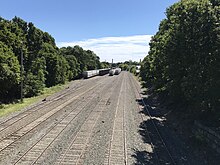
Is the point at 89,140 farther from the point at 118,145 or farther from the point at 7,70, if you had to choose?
the point at 7,70

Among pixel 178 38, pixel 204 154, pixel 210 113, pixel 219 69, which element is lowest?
pixel 204 154

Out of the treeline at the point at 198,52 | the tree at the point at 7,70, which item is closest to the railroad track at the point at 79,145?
the treeline at the point at 198,52

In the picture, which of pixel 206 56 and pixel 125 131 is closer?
pixel 206 56

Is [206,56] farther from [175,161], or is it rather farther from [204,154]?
[175,161]

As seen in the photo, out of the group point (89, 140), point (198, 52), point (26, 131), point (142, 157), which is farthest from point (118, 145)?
point (198, 52)

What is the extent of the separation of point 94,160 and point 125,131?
19.4 feet

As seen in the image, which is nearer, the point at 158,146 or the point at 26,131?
the point at 158,146

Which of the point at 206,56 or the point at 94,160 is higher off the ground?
the point at 206,56

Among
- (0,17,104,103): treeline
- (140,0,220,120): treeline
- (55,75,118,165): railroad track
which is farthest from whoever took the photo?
(0,17,104,103): treeline

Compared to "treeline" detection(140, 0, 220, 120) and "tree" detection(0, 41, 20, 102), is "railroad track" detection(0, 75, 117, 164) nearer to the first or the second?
"tree" detection(0, 41, 20, 102)

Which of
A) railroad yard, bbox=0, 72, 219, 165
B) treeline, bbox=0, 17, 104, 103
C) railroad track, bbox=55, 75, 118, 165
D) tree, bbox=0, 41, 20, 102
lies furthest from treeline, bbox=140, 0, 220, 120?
treeline, bbox=0, 17, 104, 103

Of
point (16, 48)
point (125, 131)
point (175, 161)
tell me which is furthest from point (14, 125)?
point (16, 48)

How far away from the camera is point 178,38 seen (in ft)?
62.1

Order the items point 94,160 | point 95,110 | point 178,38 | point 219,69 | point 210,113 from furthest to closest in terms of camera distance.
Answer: point 95,110 → point 178,38 → point 210,113 → point 219,69 → point 94,160
